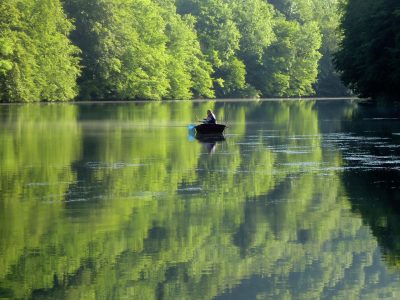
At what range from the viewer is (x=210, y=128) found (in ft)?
149

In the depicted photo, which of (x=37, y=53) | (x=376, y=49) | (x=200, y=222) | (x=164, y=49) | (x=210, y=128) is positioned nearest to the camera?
(x=200, y=222)

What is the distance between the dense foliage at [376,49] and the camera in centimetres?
6600

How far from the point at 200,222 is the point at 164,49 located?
104 metres

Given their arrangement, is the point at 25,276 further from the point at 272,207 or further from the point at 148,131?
the point at 148,131

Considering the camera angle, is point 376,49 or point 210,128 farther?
point 376,49

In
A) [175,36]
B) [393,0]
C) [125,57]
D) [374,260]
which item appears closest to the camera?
[374,260]

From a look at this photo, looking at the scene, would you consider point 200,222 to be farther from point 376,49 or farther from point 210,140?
point 376,49

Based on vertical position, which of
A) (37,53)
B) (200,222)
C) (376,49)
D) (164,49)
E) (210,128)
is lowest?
(200,222)

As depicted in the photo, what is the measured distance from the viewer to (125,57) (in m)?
115

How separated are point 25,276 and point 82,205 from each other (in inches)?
272

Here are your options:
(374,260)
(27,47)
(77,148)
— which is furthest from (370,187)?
(27,47)

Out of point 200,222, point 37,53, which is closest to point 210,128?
point 200,222

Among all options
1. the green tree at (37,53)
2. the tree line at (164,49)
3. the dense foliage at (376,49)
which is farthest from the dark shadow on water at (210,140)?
the green tree at (37,53)

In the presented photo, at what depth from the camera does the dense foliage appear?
217ft
